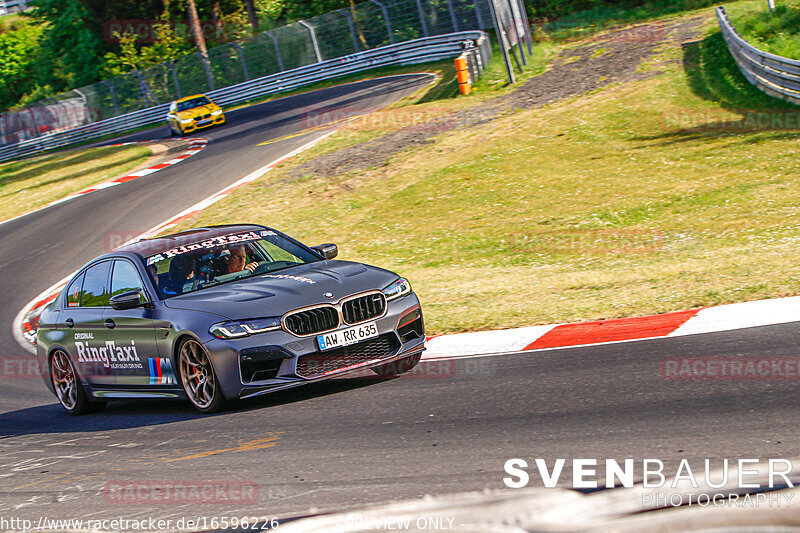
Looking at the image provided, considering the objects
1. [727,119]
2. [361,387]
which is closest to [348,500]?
[361,387]

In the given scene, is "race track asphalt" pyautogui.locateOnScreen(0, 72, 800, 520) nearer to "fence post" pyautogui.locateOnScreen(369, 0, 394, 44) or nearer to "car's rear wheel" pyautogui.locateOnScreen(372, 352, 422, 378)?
"car's rear wheel" pyautogui.locateOnScreen(372, 352, 422, 378)

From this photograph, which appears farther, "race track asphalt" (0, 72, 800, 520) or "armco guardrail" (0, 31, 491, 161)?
"armco guardrail" (0, 31, 491, 161)

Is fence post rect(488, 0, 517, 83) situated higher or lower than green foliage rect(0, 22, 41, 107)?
lower

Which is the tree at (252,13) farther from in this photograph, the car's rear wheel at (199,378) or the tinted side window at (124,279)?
the car's rear wheel at (199,378)

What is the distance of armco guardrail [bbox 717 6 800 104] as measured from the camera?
772 inches

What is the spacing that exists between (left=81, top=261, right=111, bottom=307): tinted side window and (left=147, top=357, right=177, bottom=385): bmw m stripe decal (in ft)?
3.62

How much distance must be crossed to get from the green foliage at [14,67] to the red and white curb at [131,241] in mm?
60187

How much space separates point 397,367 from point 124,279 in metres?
2.75

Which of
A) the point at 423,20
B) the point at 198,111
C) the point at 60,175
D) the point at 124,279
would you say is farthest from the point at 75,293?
the point at 423,20

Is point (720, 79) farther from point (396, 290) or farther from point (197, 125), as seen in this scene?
point (197, 125)

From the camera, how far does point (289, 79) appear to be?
4303 cm

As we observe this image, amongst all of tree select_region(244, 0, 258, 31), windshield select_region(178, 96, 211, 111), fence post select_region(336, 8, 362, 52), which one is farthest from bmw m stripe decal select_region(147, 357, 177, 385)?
tree select_region(244, 0, 258, 31)

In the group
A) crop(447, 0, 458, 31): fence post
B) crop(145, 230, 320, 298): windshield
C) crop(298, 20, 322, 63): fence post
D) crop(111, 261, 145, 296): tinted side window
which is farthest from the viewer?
crop(298, 20, 322, 63): fence post

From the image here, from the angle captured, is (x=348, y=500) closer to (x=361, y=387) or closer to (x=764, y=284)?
(x=361, y=387)
